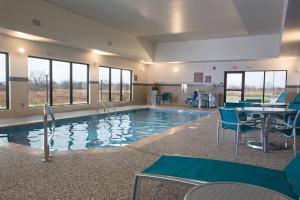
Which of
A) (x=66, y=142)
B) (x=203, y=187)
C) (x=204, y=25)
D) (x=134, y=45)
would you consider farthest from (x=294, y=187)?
(x=134, y=45)

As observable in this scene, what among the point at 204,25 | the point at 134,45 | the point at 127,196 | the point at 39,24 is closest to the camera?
the point at 127,196

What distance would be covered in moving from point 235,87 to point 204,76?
1688mm

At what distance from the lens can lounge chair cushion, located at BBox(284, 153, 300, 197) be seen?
1.57m

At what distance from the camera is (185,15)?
8023 mm

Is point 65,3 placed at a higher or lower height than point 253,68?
higher

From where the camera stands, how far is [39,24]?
702 cm

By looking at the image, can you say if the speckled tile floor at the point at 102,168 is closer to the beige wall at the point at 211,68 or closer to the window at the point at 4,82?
the window at the point at 4,82

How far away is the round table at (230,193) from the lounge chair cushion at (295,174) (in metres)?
0.49

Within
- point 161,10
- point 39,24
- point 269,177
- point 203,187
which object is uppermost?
point 161,10

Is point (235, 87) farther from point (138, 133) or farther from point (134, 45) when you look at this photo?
point (138, 133)

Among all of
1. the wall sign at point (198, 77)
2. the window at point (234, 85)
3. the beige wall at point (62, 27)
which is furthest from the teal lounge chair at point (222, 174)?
the wall sign at point (198, 77)

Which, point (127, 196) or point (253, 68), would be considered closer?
point (127, 196)

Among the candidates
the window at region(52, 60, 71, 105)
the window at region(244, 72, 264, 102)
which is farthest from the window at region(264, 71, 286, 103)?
the window at region(52, 60, 71, 105)

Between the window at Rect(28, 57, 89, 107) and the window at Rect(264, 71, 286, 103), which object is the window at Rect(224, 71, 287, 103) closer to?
the window at Rect(264, 71, 286, 103)
